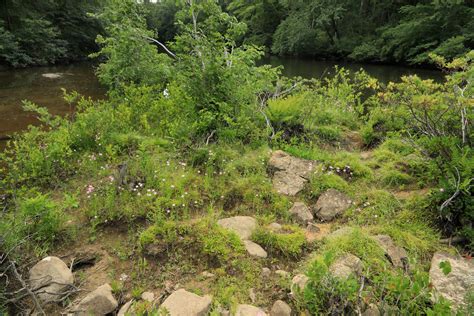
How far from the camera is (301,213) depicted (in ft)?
12.3

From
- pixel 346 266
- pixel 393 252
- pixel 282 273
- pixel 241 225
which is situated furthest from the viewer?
pixel 241 225

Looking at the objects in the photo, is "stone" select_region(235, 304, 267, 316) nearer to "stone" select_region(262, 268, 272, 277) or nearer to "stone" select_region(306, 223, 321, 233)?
"stone" select_region(262, 268, 272, 277)

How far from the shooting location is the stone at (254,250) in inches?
121

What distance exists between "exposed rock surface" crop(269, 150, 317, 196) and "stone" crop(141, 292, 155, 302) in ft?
6.52

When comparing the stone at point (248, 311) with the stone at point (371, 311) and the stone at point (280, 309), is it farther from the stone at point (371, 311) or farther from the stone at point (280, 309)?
the stone at point (371, 311)

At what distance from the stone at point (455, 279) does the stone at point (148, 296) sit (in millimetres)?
2173

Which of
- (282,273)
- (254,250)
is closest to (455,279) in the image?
(282,273)

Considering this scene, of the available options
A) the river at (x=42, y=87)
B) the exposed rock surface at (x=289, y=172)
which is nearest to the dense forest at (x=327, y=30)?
the river at (x=42, y=87)

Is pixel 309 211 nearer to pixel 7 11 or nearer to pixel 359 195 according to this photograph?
pixel 359 195

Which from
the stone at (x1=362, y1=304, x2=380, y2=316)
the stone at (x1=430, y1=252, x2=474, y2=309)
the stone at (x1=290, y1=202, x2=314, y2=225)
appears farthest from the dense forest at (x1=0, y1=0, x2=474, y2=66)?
the stone at (x1=362, y1=304, x2=380, y2=316)

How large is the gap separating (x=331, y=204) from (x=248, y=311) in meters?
1.84

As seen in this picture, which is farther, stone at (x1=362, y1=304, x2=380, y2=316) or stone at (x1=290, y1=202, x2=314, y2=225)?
stone at (x1=290, y1=202, x2=314, y2=225)

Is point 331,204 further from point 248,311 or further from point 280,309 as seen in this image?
point 248,311

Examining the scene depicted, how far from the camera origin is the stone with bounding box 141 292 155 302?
2.66 m
